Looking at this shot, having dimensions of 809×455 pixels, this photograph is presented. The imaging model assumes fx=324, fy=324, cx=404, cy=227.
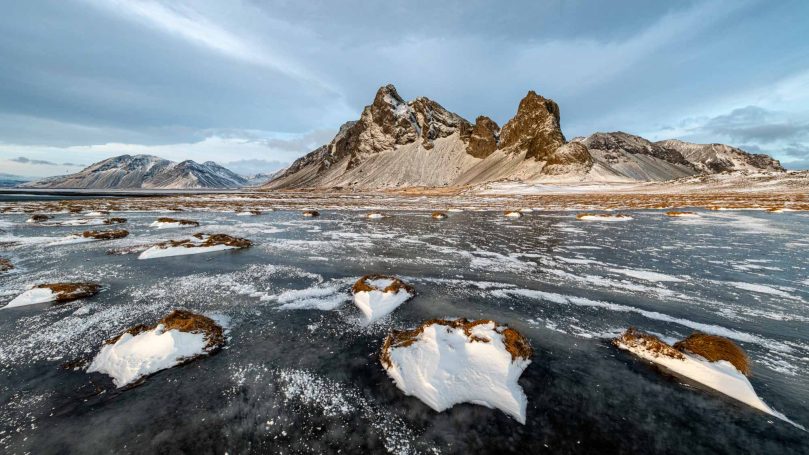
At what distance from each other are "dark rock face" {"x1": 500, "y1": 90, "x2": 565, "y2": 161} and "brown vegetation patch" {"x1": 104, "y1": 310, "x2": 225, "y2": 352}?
13083 centimetres

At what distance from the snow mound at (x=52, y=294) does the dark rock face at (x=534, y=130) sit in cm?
13105

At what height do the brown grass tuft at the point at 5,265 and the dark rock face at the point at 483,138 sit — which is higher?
the dark rock face at the point at 483,138

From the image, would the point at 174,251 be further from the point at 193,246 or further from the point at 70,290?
the point at 70,290

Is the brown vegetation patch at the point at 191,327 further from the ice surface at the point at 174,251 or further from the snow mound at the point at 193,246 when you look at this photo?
the snow mound at the point at 193,246

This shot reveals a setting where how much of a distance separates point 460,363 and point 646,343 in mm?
3260

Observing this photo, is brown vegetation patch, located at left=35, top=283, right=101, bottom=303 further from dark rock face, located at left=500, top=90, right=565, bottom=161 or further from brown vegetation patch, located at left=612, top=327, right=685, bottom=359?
dark rock face, located at left=500, top=90, right=565, bottom=161

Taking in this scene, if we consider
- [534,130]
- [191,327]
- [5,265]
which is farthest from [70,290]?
[534,130]

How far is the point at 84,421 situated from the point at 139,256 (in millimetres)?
11073

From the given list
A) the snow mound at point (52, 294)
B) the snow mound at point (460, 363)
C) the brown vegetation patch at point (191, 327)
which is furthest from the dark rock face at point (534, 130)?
the snow mound at point (52, 294)

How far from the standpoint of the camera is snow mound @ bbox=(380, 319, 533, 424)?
450 cm

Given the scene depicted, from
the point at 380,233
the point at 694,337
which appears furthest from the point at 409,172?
the point at 694,337

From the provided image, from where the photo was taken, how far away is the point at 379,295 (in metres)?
8.14

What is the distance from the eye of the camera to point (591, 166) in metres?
115

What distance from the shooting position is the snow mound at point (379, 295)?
7.50 metres
